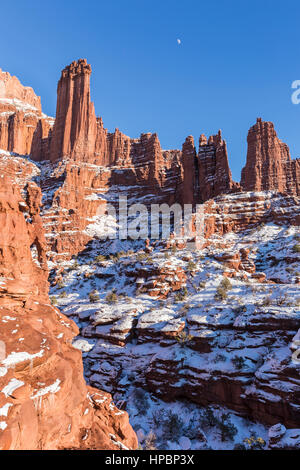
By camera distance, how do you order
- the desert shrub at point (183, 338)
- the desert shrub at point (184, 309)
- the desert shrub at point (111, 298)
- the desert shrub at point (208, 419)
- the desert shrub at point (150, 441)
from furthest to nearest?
1. the desert shrub at point (111, 298)
2. the desert shrub at point (184, 309)
3. the desert shrub at point (183, 338)
4. the desert shrub at point (208, 419)
5. the desert shrub at point (150, 441)

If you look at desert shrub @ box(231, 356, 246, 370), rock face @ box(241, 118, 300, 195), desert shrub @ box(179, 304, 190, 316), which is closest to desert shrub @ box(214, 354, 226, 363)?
desert shrub @ box(231, 356, 246, 370)

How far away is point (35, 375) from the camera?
8312mm

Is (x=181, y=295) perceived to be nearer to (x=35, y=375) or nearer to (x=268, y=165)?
(x=35, y=375)

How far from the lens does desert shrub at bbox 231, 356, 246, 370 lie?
1978 centimetres

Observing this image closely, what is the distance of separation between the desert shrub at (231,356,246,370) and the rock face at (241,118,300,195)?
2082 inches

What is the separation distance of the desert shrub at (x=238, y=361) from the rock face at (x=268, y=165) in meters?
52.9

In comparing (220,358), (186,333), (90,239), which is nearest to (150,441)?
(220,358)

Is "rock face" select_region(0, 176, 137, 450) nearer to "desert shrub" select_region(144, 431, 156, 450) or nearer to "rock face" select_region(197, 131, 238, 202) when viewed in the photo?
"desert shrub" select_region(144, 431, 156, 450)

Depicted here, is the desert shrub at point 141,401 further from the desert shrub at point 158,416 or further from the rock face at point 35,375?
the rock face at point 35,375

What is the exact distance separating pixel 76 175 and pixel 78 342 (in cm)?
5934

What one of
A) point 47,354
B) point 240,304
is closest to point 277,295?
point 240,304

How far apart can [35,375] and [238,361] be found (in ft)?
55.0

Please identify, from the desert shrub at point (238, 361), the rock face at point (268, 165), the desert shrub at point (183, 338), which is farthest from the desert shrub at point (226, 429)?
the rock face at point (268, 165)

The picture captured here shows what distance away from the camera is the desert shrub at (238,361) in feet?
64.9
